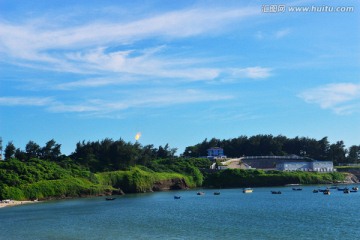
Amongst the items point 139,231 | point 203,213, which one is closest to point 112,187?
point 203,213

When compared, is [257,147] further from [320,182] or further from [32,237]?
[32,237]

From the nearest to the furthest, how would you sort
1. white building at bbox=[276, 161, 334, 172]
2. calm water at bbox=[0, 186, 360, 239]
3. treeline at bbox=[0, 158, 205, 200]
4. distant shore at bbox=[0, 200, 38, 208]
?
1. calm water at bbox=[0, 186, 360, 239]
2. distant shore at bbox=[0, 200, 38, 208]
3. treeline at bbox=[0, 158, 205, 200]
4. white building at bbox=[276, 161, 334, 172]

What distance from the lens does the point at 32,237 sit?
152 ft

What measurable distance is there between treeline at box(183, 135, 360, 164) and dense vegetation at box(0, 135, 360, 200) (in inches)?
1071

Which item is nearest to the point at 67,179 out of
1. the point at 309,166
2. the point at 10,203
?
the point at 10,203

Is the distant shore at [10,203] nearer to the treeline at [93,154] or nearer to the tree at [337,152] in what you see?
the treeline at [93,154]

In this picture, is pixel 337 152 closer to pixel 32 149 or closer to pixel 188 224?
pixel 32 149

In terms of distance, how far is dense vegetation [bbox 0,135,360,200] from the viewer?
104250mm

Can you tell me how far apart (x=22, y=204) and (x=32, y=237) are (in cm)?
4841

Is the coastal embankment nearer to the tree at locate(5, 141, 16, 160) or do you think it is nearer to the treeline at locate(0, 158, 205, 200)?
the treeline at locate(0, 158, 205, 200)

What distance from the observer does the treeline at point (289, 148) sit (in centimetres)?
19112

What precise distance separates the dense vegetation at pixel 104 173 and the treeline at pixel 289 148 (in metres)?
27.2

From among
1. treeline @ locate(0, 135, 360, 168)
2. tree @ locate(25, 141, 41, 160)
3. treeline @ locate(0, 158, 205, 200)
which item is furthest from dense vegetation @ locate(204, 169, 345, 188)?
tree @ locate(25, 141, 41, 160)

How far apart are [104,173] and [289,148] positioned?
99348 mm
